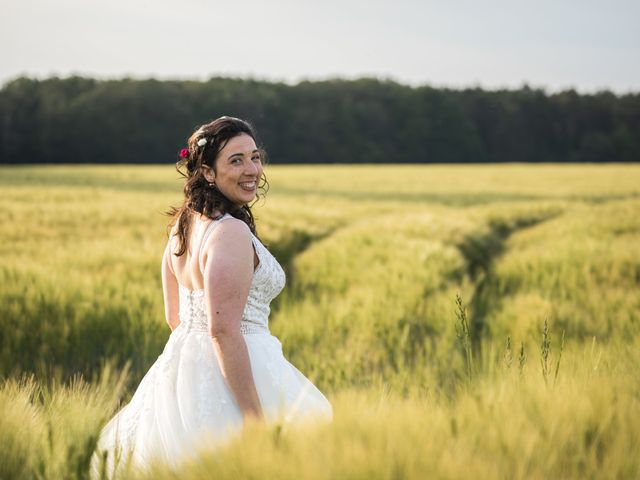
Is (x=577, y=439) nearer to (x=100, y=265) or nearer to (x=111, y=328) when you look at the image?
(x=111, y=328)

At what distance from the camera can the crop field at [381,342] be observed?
110 centimetres

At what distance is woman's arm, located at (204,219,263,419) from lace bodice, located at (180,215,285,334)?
190mm

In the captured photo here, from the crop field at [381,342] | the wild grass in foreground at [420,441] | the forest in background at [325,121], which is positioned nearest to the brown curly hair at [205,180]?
the crop field at [381,342]

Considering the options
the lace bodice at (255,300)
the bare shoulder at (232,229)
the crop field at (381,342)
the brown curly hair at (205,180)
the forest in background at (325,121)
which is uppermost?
the forest in background at (325,121)

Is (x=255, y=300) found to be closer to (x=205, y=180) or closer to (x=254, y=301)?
(x=254, y=301)

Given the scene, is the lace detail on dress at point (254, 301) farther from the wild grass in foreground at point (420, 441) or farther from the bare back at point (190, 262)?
the wild grass in foreground at point (420, 441)

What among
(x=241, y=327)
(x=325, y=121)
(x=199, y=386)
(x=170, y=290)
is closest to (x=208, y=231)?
(x=241, y=327)

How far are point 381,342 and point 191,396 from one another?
7.92ft

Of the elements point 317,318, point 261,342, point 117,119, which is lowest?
point 317,318

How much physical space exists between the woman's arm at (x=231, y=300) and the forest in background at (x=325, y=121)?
56.7 meters

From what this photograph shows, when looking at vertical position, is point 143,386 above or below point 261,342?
below

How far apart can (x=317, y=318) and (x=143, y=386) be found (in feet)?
8.08

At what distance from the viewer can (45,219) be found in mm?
8742

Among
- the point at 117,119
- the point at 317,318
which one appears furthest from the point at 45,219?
the point at 117,119
